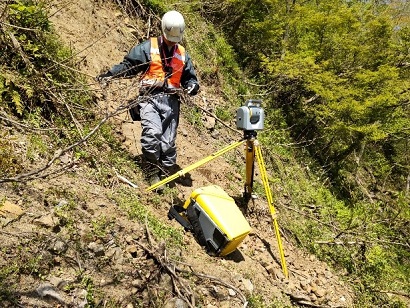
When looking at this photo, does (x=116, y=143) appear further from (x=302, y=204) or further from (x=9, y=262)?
(x=302, y=204)

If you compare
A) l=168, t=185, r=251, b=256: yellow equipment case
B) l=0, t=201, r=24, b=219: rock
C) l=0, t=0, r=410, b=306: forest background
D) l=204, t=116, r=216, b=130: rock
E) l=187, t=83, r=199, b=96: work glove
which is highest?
l=0, t=201, r=24, b=219: rock

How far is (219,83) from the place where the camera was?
820cm

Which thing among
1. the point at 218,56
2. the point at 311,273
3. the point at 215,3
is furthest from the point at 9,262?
the point at 215,3

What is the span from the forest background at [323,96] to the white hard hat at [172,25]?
8.12 ft

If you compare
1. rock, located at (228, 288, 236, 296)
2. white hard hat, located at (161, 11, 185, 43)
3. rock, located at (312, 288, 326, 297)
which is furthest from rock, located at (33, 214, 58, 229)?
rock, located at (312, 288, 326, 297)

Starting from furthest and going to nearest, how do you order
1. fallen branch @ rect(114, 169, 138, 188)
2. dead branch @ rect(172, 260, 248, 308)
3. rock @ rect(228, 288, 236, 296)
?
fallen branch @ rect(114, 169, 138, 188), rock @ rect(228, 288, 236, 296), dead branch @ rect(172, 260, 248, 308)

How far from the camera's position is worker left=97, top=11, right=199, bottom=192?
391cm

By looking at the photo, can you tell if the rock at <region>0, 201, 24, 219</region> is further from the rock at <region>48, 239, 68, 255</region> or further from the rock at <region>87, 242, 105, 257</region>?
the rock at <region>87, 242, 105, 257</region>

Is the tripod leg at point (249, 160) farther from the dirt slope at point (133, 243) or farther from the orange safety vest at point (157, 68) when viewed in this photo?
the orange safety vest at point (157, 68)

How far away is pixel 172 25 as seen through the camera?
12.6ft

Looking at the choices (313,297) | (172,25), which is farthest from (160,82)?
(313,297)

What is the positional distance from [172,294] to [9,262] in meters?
1.07

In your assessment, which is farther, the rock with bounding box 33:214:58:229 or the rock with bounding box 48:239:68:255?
the rock with bounding box 33:214:58:229

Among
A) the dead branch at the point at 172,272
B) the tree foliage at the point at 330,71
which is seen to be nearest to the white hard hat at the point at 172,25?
the dead branch at the point at 172,272
